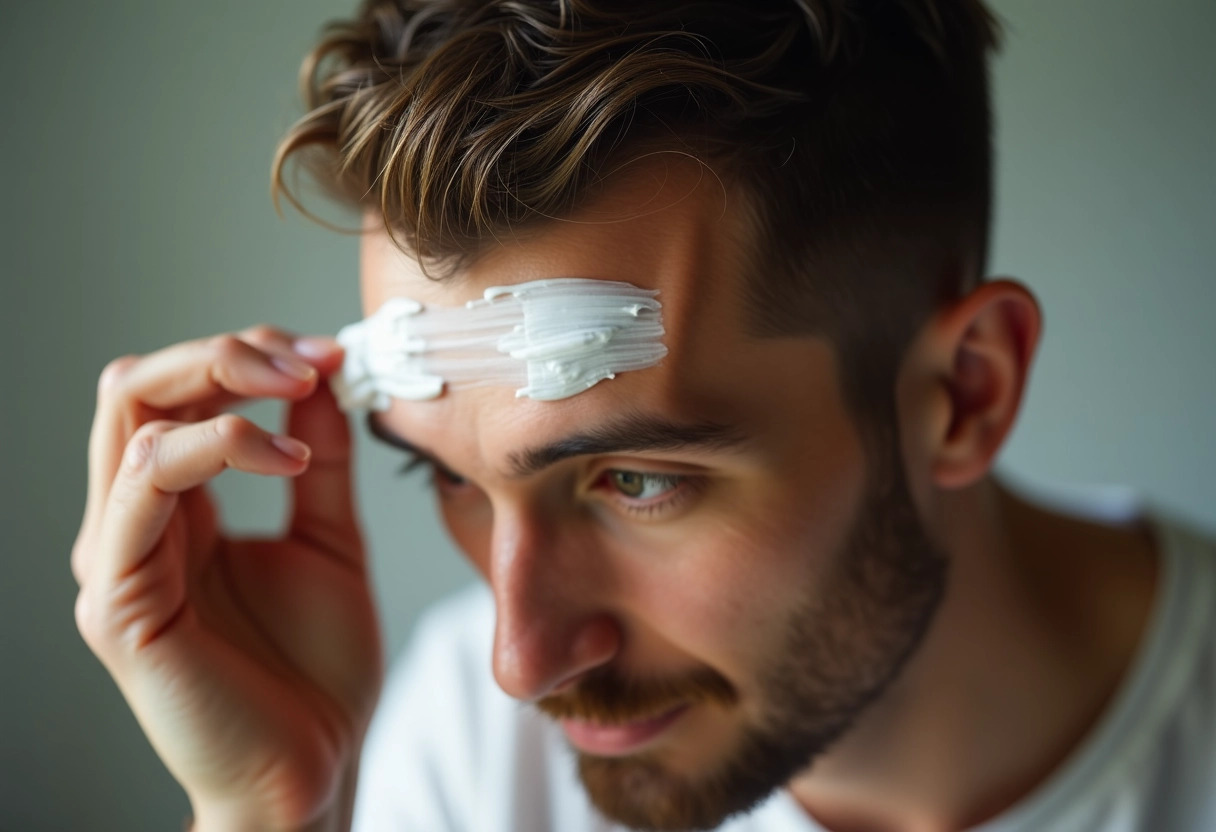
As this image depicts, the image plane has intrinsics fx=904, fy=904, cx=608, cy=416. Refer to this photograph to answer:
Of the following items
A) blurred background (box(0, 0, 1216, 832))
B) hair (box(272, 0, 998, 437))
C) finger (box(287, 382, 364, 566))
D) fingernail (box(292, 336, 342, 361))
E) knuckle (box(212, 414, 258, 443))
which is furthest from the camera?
blurred background (box(0, 0, 1216, 832))

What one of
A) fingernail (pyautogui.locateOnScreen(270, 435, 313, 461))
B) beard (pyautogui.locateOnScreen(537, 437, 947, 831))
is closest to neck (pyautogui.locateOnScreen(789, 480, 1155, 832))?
beard (pyautogui.locateOnScreen(537, 437, 947, 831))

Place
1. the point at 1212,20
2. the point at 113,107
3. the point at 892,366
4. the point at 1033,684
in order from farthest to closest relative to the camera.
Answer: the point at 1212,20
the point at 113,107
the point at 1033,684
the point at 892,366

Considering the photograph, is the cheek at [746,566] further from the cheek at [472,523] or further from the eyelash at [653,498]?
the cheek at [472,523]

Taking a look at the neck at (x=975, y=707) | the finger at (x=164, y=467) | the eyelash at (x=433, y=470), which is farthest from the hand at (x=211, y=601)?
the neck at (x=975, y=707)

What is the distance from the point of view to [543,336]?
2.46 feet

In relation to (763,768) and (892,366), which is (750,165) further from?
(763,768)

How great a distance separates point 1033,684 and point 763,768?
0.44m

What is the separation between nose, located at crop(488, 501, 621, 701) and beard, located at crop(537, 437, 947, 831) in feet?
0.27

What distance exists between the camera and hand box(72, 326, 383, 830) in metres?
0.89

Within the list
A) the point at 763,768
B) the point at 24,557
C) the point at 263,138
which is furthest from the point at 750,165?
the point at 24,557

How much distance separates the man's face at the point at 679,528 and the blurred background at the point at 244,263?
0.63 m

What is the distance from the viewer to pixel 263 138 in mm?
1375

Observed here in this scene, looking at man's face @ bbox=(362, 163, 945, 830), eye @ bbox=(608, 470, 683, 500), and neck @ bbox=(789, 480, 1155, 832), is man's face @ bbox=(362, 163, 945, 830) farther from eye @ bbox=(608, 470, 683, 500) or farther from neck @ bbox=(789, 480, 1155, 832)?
neck @ bbox=(789, 480, 1155, 832)

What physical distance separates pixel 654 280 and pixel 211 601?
67 cm
